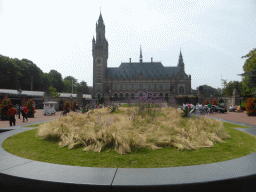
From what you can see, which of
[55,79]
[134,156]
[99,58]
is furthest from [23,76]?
[134,156]

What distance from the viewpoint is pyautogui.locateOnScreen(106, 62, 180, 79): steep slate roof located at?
66.3 meters

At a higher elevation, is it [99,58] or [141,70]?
[99,58]

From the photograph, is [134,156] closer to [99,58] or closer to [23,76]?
[23,76]

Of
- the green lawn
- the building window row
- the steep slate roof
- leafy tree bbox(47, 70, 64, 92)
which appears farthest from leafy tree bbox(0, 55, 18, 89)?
the green lawn

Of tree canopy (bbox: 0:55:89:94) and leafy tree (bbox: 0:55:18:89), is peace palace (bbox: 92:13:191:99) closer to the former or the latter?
tree canopy (bbox: 0:55:89:94)

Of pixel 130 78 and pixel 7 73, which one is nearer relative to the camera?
pixel 7 73

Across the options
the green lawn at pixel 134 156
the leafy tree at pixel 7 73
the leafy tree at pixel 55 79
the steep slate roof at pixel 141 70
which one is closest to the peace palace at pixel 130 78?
the steep slate roof at pixel 141 70

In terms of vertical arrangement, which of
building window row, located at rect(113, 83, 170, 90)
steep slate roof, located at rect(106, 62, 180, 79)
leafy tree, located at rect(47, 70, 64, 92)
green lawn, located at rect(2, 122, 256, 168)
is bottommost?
green lawn, located at rect(2, 122, 256, 168)

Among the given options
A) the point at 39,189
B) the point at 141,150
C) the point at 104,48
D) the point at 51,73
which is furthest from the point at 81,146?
the point at 51,73

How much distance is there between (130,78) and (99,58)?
1417 centimetres

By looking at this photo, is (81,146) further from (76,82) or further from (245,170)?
(76,82)

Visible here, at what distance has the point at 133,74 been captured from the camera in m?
66.7

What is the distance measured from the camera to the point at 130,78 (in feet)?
214

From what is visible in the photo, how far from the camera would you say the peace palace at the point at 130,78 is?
6344 centimetres
